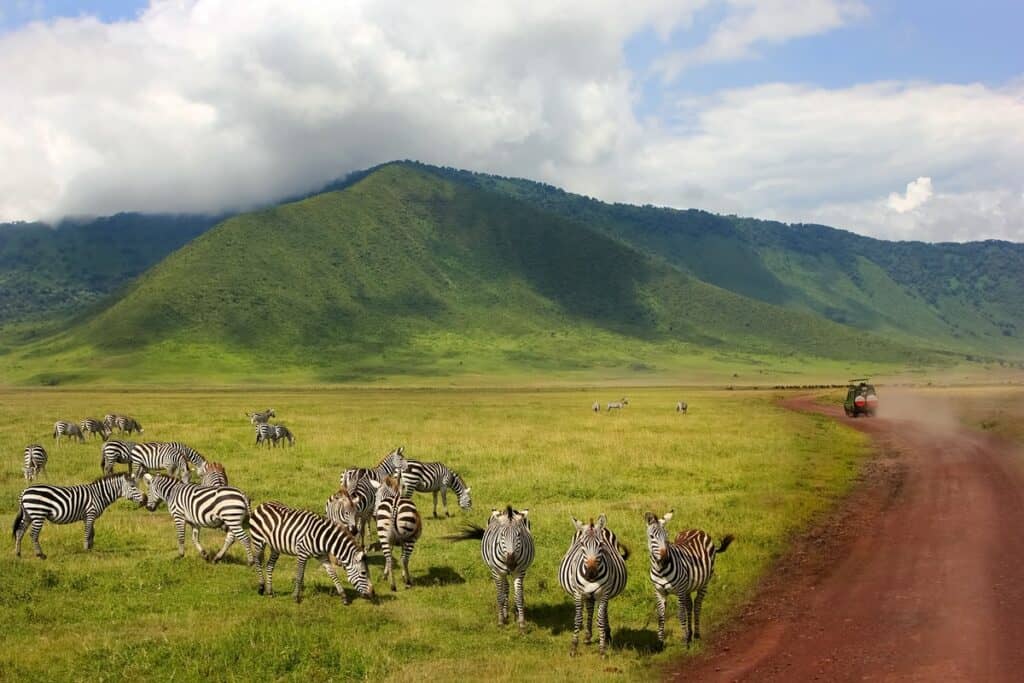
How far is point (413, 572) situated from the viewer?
19.7 m

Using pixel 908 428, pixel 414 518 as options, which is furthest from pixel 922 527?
pixel 908 428

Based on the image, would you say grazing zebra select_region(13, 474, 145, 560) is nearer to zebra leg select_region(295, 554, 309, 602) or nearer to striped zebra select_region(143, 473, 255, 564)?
striped zebra select_region(143, 473, 255, 564)

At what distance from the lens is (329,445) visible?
143 ft

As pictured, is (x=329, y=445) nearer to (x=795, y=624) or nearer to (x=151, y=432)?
(x=151, y=432)

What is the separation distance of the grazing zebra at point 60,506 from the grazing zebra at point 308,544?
6.80 meters

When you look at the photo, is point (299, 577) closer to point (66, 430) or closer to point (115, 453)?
point (115, 453)

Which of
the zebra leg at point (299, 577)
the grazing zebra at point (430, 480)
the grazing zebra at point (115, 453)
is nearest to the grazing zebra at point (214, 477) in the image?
the grazing zebra at point (430, 480)

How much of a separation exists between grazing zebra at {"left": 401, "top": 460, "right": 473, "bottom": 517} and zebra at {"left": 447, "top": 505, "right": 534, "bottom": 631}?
9.67 metres

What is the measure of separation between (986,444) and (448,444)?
28.3 meters

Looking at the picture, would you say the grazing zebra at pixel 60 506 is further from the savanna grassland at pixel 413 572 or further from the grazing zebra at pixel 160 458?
the grazing zebra at pixel 160 458

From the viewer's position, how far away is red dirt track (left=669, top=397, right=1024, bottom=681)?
13.6 m

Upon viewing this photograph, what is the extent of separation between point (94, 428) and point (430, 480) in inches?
1204

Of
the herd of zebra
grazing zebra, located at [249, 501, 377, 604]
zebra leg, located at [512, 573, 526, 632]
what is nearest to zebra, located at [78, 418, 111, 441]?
the herd of zebra

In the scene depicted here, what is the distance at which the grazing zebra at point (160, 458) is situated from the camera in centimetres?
3188
